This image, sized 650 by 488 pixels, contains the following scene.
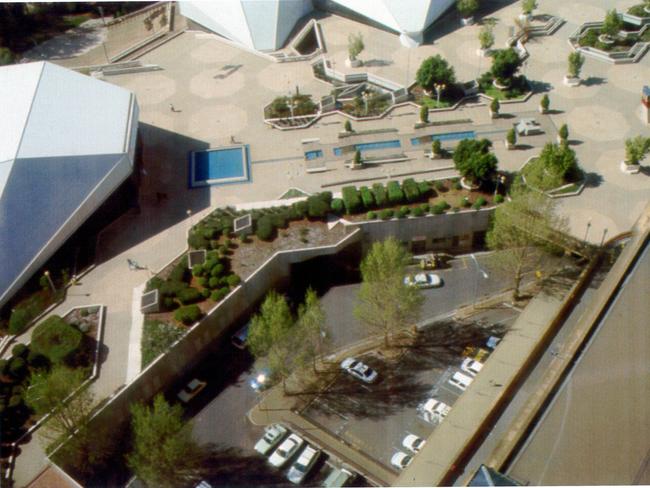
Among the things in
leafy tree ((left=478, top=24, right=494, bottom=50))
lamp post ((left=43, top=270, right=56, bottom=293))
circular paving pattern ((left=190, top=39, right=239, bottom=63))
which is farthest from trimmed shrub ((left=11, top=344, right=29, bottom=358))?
leafy tree ((left=478, top=24, right=494, bottom=50))

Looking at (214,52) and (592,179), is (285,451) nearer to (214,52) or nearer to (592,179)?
(592,179)

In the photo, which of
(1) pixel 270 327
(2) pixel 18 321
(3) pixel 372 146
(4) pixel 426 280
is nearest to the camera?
(1) pixel 270 327

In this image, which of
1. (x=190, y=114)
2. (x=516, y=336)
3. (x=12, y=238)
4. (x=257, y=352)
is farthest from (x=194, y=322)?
(x=190, y=114)

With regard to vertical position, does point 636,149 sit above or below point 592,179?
above

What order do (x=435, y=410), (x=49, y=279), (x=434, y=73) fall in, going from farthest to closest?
(x=434, y=73) → (x=49, y=279) → (x=435, y=410)

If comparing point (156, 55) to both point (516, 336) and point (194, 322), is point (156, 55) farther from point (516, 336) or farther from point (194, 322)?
point (516, 336)

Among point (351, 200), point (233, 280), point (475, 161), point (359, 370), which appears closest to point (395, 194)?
point (351, 200)
